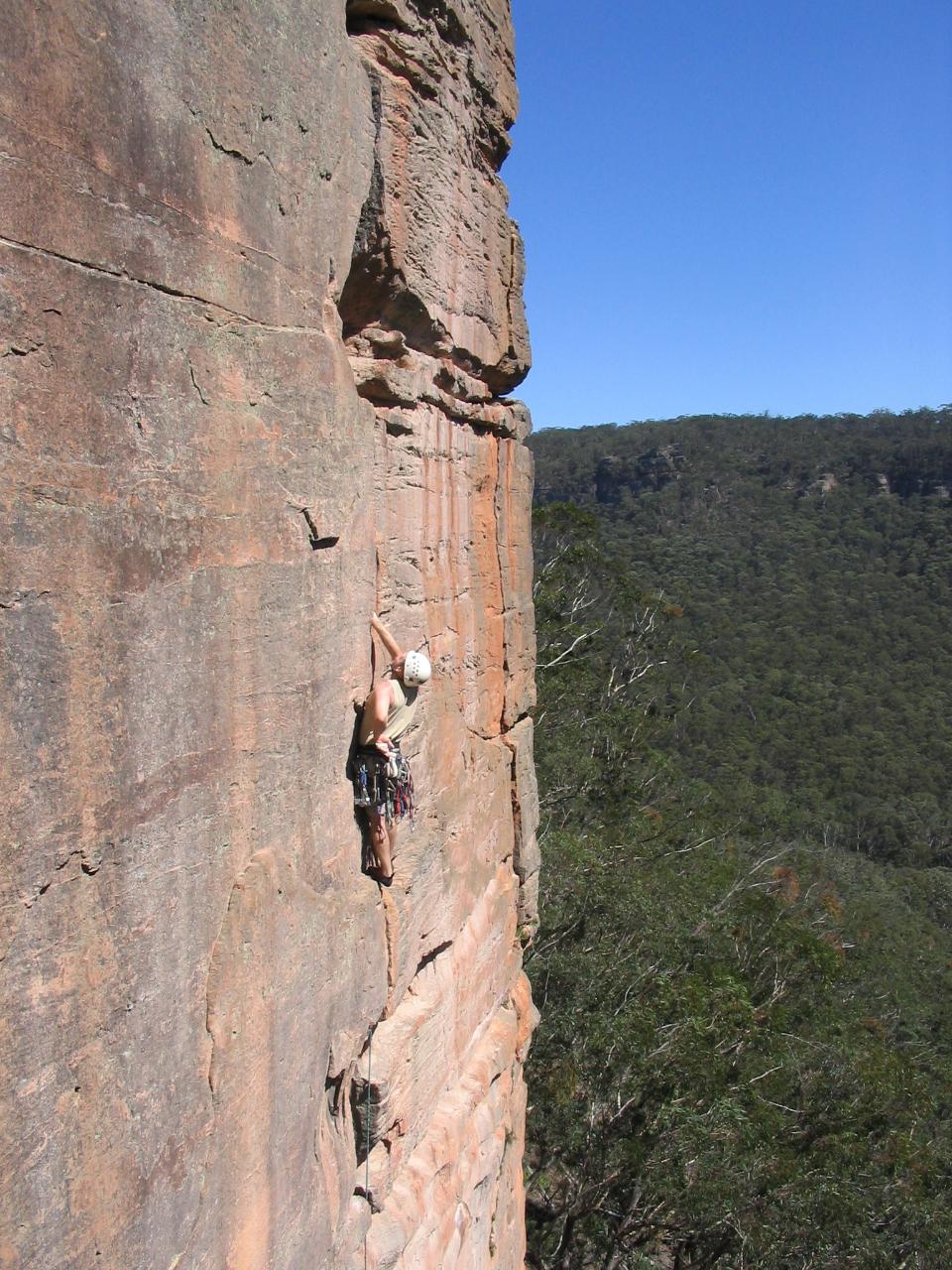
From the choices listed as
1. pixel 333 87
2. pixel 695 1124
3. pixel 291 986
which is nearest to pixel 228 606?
pixel 291 986

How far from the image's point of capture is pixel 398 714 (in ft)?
10.7

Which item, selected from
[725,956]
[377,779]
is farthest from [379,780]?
[725,956]

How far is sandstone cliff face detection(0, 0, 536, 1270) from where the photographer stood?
1.95 m

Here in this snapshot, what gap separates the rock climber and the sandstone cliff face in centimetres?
9

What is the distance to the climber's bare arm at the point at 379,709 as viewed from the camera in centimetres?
316

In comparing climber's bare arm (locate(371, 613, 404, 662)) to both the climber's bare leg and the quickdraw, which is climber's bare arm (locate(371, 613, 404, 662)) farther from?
the climber's bare leg

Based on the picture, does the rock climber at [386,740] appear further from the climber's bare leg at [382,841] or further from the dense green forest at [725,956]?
the dense green forest at [725,956]

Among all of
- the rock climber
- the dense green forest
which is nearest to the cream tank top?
the rock climber

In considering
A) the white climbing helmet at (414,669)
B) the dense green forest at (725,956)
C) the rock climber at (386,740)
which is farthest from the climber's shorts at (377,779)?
the dense green forest at (725,956)

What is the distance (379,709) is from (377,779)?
9.6 inches

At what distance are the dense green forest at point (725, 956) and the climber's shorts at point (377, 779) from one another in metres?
8.43

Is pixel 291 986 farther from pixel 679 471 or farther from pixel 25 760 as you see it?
pixel 679 471

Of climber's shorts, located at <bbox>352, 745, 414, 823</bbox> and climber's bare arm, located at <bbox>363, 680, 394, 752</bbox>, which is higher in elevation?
climber's bare arm, located at <bbox>363, 680, 394, 752</bbox>

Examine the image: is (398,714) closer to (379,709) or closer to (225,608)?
(379,709)
